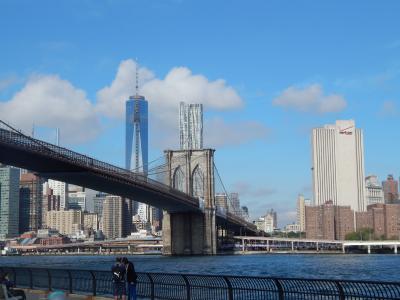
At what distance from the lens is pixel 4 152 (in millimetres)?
62000

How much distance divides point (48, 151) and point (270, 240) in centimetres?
11869

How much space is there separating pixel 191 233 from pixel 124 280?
99918mm

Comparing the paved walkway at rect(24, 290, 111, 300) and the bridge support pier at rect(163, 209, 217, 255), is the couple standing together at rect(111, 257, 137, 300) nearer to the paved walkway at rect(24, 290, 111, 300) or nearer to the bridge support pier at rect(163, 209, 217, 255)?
the paved walkway at rect(24, 290, 111, 300)

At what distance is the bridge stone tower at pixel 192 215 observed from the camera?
116m

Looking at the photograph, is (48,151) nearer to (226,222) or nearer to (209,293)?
(209,293)

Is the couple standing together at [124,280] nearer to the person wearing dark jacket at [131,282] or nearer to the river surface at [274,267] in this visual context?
the person wearing dark jacket at [131,282]

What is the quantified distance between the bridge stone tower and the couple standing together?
94.0 m

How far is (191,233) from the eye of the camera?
118062 mm

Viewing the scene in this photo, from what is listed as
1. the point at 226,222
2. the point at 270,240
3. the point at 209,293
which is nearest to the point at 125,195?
the point at 226,222

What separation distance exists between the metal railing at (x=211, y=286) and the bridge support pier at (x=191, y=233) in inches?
3571

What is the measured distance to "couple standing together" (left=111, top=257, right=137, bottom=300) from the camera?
18.4 metres

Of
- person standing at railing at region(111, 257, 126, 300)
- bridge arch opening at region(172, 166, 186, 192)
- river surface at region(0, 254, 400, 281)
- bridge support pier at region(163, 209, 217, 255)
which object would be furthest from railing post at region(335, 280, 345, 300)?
bridge arch opening at region(172, 166, 186, 192)

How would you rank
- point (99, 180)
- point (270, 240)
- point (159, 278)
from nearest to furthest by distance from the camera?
point (159, 278)
point (99, 180)
point (270, 240)

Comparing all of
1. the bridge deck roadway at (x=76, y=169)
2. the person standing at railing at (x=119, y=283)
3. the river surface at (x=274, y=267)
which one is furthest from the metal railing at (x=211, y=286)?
the bridge deck roadway at (x=76, y=169)
